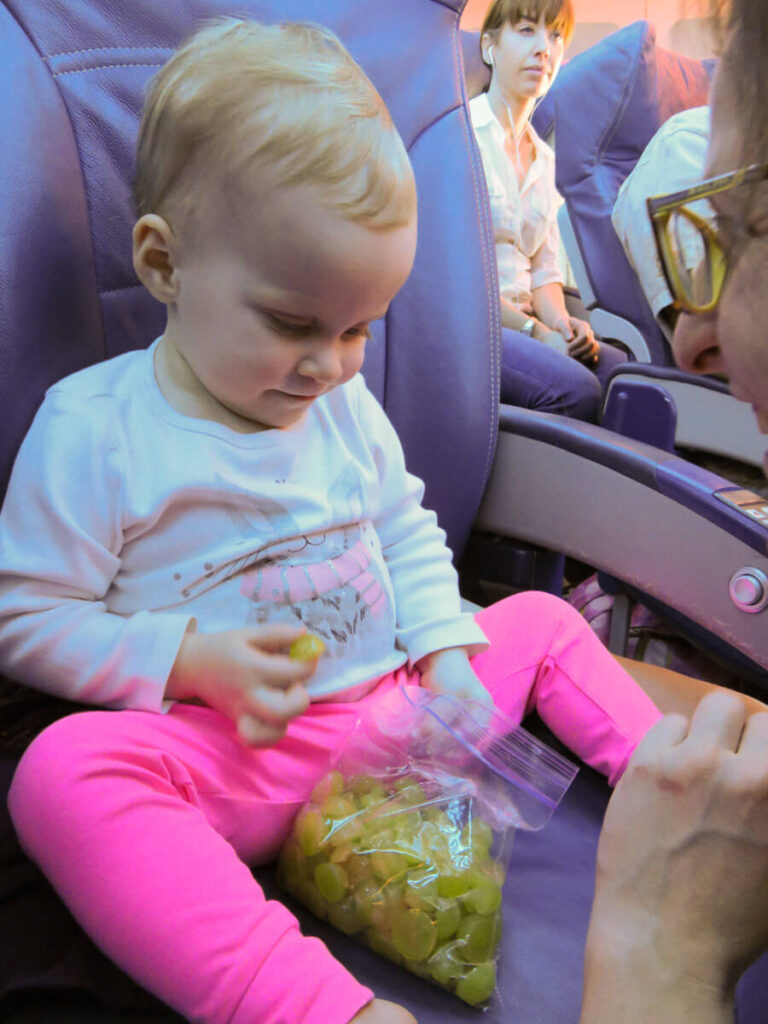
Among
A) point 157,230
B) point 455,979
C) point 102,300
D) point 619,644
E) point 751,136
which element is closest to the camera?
point 751,136

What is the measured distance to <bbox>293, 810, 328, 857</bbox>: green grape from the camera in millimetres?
777

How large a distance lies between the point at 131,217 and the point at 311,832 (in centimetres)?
59

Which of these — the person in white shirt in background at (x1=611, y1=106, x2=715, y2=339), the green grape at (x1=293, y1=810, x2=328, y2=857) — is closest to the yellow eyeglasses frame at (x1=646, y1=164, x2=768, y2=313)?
the green grape at (x1=293, y1=810, x2=328, y2=857)

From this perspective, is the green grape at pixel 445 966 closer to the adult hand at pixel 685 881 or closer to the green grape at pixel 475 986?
the green grape at pixel 475 986

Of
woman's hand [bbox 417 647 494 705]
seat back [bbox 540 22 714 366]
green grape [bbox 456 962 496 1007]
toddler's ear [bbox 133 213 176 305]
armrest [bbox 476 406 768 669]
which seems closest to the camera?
green grape [bbox 456 962 496 1007]

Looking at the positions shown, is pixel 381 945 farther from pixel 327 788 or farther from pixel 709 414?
pixel 709 414

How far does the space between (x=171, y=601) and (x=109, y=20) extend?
569mm

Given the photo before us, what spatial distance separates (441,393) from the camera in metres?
1.16

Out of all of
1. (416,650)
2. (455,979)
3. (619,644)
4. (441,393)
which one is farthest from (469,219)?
(455,979)

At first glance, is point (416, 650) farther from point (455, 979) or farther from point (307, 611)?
point (455, 979)

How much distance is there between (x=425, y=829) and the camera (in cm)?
79

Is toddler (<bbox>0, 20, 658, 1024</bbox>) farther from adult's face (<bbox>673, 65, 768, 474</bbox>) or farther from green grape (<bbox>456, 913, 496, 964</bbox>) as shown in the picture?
adult's face (<bbox>673, 65, 768, 474</bbox>)

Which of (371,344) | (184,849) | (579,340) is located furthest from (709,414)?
(184,849)

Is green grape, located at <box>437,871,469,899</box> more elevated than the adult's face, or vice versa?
the adult's face
